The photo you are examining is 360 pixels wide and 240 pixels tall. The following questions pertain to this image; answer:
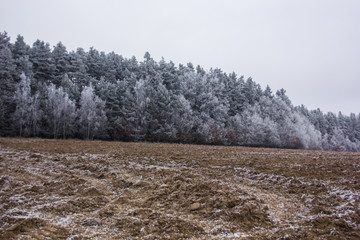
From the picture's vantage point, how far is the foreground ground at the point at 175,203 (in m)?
6.27

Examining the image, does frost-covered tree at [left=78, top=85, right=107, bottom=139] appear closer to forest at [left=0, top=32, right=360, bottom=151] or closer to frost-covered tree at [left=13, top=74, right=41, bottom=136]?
forest at [left=0, top=32, right=360, bottom=151]

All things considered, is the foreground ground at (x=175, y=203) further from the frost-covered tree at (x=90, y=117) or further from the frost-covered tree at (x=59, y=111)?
the frost-covered tree at (x=90, y=117)

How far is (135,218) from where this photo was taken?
718cm

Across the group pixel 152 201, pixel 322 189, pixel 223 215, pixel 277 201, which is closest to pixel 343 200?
pixel 322 189

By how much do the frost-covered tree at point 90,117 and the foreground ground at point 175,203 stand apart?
1075 inches

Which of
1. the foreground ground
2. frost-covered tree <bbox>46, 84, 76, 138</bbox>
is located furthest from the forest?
the foreground ground

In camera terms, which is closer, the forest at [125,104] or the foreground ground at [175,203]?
the foreground ground at [175,203]

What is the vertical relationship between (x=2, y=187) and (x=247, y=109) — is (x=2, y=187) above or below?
below

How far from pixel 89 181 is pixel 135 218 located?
4934mm

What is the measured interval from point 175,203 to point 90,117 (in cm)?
3509

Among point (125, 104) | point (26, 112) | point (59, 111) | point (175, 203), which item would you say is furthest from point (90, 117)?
point (175, 203)

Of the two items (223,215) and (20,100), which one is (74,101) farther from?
(223,215)

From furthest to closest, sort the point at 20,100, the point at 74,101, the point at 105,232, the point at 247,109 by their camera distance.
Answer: the point at 247,109 → the point at 74,101 → the point at 20,100 → the point at 105,232

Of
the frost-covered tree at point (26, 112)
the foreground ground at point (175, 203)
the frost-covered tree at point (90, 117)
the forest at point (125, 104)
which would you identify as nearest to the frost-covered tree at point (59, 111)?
the forest at point (125, 104)
